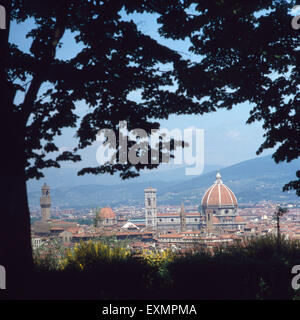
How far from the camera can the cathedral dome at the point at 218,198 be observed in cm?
14700

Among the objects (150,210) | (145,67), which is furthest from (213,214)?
(145,67)

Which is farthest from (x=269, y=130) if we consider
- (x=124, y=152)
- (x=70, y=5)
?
(x=70, y=5)

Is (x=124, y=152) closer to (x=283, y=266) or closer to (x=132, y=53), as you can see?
(x=132, y=53)

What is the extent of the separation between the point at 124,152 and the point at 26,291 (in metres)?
3.47

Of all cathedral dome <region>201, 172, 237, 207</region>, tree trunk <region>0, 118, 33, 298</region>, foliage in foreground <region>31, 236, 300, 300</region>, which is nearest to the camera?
foliage in foreground <region>31, 236, 300, 300</region>

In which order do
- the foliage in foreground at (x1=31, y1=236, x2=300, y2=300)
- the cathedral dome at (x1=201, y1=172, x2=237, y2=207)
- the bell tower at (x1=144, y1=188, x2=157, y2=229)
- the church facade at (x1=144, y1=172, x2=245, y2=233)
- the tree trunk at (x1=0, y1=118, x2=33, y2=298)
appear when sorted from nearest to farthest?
the foliage in foreground at (x1=31, y1=236, x2=300, y2=300)
the tree trunk at (x1=0, y1=118, x2=33, y2=298)
the church facade at (x1=144, y1=172, x2=245, y2=233)
the cathedral dome at (x1=201, y1=172, x2=237, y2=207)
the bell tower at (x1=144, y1=188, x2=157, y2=229)

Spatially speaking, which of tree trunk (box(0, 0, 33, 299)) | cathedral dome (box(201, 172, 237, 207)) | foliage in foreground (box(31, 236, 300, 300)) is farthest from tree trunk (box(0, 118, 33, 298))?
cathedral dome (box(201, 172, 237, 207))

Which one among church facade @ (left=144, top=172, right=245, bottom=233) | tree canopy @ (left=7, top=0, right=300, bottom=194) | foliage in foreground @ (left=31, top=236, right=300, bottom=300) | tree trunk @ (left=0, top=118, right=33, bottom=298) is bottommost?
church facade @ (left=144, top=172, right=245, bottom=233)

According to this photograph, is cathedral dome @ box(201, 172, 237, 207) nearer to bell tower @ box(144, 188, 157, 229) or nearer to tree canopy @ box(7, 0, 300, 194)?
bell tower @ box(144, 188, 157, 229)

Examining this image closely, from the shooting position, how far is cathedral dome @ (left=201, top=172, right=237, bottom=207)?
147 metres

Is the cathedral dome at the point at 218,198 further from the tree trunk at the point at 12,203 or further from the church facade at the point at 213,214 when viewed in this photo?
the tree trunk at the point at 12,203

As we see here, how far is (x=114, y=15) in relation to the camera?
24.7 feet

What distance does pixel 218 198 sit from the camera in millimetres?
148750
